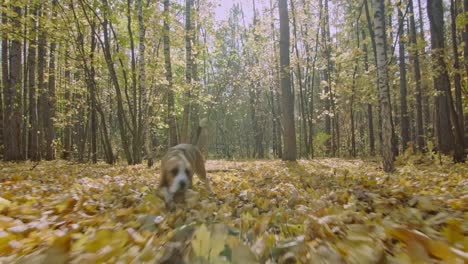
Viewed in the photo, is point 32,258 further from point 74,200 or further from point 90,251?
point 74,200

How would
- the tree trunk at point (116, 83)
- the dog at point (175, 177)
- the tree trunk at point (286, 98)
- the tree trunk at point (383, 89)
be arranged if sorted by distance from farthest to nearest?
the tree trunk at point (286, 98) < the tree trunk at point (116, 83) < the tree trunk at point (383, 89) < the dog at point (175, 177)

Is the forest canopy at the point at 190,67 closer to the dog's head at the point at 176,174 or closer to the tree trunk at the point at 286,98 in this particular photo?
the tree trunk at the point at 286,98

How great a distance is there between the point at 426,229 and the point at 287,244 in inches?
39.8

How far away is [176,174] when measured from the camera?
4.27 meters

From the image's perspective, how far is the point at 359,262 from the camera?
1739 mm

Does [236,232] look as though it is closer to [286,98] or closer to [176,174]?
[176,174]

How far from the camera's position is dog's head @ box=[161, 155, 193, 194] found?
414 cm

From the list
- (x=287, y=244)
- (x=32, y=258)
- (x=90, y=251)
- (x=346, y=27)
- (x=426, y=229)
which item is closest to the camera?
(x=32, y=258)

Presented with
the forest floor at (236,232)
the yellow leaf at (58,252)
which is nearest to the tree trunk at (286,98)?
the forest floor at (236,232)

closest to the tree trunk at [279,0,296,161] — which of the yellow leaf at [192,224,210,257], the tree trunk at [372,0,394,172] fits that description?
the tree trunk at [372,0,394,172]

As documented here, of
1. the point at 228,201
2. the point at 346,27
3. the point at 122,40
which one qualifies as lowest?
the point at 228,201

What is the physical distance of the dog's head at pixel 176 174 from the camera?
13.6ft

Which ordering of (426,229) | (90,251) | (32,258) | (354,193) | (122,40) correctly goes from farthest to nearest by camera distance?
1. (122,40)
2. (354,193)
3. (426,229)
4. (90,251)
5. (32,258)

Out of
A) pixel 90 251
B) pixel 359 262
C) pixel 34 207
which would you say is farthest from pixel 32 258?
pixel 34 207
